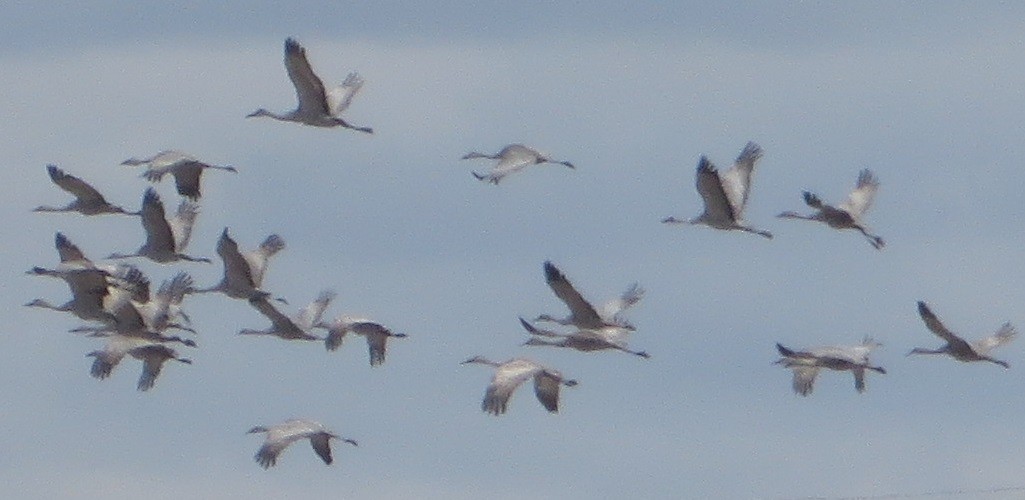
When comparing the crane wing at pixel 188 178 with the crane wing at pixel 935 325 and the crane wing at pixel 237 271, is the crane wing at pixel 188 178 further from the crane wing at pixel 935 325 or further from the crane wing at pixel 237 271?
the crane wing at pixel 935 325

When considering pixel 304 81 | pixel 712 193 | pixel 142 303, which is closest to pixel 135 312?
pixel 142 303

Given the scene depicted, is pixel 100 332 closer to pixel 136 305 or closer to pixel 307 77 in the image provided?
pixel 136 305

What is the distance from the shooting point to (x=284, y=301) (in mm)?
54594

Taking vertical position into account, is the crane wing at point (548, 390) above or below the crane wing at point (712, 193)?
below

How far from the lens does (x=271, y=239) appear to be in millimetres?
57875

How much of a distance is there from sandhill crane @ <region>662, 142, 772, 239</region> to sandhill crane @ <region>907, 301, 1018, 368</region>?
6.88ft

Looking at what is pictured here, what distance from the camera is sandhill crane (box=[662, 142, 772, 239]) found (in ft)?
173

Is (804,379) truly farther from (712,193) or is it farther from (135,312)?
(135,312)

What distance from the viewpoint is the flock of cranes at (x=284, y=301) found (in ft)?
175

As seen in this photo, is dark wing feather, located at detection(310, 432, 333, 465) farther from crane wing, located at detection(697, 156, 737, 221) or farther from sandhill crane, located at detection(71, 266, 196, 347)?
crane wing, located at detection(697, 156, 737, 221)

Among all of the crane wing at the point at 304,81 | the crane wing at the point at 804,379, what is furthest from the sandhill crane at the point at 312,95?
the crane wing at the point at 804,379

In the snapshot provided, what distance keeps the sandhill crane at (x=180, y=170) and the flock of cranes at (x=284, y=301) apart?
12 millimetres

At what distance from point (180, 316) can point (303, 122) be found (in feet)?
12.8

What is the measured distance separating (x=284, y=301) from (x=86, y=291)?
2.51 metres
